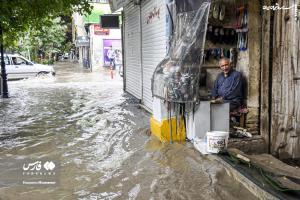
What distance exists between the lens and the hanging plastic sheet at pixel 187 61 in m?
7.08

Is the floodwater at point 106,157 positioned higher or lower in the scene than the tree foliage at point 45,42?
lower

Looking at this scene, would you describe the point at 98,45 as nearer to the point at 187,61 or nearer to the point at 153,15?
the point at 153,15

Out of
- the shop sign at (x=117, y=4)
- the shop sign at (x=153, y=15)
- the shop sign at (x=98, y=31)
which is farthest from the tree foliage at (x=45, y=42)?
the shop sign at (x=153, y=15)

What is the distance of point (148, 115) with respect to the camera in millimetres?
11133

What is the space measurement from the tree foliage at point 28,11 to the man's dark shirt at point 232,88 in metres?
6.73

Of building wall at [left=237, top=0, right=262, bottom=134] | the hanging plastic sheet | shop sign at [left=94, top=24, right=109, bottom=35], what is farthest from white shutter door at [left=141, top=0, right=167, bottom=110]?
shop sign at [left=94, top=24, right=109, bottom=35]

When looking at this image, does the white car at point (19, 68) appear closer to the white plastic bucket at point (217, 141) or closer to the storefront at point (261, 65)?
the storefront at point (261, 65)

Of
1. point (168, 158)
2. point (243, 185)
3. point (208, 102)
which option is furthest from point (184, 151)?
point (243, 185)

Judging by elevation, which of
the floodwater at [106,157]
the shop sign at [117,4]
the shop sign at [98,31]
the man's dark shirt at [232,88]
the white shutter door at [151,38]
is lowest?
the floodwater at [106,157]

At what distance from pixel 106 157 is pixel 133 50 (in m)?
8.04

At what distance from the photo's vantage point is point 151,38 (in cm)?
1118

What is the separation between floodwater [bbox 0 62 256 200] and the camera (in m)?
5.30

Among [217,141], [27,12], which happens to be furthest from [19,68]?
[217,141]

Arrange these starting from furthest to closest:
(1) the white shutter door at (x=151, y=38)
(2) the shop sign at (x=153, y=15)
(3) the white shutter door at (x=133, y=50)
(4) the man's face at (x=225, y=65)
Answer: (3) the white shutter door at (x=133, y=50) < (2) the shop sign at (x=153, y=15) < (1) the white shutter door at (x=151, y=38) < (4) the man's face at (x=225, y=65)
